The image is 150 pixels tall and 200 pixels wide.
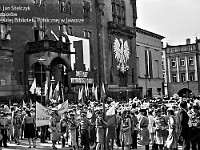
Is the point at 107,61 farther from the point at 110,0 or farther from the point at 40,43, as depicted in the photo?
the point at 40,43

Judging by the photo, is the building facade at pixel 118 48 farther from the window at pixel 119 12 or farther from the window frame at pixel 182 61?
the window frame at pixel 182 61

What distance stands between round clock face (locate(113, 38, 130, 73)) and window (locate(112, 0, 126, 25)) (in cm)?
298

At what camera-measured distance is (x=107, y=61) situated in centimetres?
4738

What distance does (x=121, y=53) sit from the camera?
50656mm

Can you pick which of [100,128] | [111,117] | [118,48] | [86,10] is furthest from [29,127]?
[118,48]

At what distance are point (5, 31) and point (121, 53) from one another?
840 inches

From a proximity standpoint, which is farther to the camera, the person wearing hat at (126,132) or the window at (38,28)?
the window at (38,28)

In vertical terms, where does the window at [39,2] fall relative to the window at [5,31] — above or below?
above

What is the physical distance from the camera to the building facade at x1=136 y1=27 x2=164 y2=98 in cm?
5944

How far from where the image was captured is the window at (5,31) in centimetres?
3238

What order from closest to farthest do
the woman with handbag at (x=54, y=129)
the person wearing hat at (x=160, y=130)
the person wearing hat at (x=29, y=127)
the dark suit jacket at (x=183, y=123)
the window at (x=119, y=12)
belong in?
the dark suit jacket at (x=183, y=123), the person wearing hat at (x=160, y=130), the woman with handbag at (x=54, y=129), the person wearing hat at (x=29, y=127), the window at (x=119, y=12)

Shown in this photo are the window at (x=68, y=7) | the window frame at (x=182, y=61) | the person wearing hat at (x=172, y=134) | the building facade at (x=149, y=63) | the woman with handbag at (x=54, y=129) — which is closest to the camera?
the person wearing hat at (x=172, y=134)

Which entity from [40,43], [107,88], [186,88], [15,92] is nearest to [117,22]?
[107,88]

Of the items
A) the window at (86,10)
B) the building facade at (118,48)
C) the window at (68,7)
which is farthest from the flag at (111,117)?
the building facade at (118,48)
